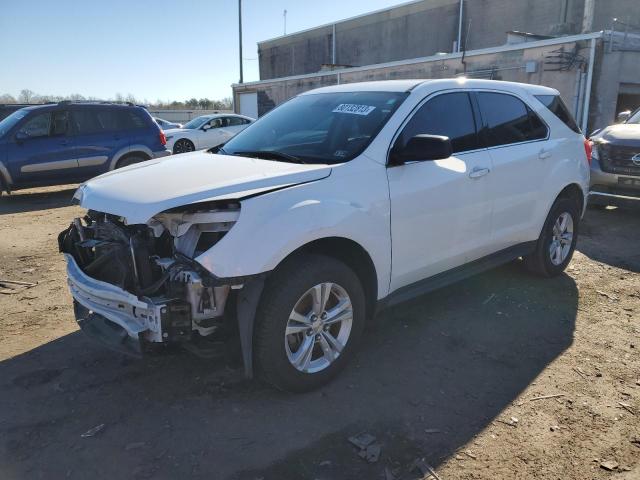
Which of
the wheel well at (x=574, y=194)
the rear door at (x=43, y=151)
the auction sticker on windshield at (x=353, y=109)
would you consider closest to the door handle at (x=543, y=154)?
the wheel well at (x=574, y=194)

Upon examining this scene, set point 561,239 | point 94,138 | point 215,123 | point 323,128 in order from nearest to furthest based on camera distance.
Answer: point 323,128 < point 561,239 < point 94,138 < point 215,123

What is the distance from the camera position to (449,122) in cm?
405

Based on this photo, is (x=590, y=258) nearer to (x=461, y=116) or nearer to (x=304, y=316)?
(x=461, y=116)

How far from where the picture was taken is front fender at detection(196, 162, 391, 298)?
2.75 metres

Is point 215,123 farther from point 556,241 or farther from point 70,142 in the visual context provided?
point 556,241

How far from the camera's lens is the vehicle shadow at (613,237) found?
618 cm

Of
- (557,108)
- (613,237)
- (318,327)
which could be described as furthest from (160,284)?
(613,237)

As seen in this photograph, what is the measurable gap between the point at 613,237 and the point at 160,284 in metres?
6.63

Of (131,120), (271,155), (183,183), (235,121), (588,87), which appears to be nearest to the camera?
(183,183)

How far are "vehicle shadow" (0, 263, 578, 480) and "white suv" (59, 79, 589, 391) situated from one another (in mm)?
333

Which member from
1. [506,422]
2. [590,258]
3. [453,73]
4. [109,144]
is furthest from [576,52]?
[506,422]

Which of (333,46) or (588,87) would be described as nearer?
(588,87)

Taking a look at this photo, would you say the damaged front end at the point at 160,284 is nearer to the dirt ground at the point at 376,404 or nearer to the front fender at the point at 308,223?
the front fender at the point at 308,223

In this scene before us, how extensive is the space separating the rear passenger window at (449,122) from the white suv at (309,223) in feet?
0.04
